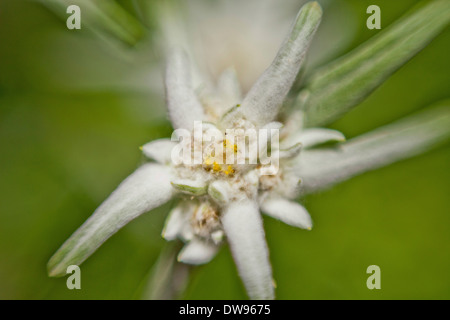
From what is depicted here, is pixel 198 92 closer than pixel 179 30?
Yes

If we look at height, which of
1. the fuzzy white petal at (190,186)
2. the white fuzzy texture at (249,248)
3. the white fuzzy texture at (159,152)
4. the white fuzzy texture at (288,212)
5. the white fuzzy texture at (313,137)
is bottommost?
the white fuzzy texture at (249,248)

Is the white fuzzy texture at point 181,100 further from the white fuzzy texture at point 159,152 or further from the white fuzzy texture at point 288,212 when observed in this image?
the white fuzzy texture at point 288,212

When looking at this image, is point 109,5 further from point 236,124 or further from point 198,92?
point 236,124

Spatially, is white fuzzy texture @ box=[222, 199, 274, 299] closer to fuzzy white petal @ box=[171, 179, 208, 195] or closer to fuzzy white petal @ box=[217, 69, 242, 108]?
fuzzy white petal @ box=[171, 179, 208, 195]

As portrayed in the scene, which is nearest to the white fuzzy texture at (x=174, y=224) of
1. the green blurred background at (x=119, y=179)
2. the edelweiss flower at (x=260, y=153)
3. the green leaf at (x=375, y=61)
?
the edelweiss flower at (x=260, y=153)

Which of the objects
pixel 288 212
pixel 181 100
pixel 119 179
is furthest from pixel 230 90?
pixel 119 179

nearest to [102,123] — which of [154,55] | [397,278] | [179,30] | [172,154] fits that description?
[154,55]

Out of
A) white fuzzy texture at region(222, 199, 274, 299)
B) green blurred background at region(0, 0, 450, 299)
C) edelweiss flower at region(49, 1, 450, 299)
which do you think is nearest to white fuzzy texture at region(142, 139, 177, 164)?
edelweiss flower at region(49, 1, 450, 299)

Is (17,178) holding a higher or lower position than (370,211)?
higher
